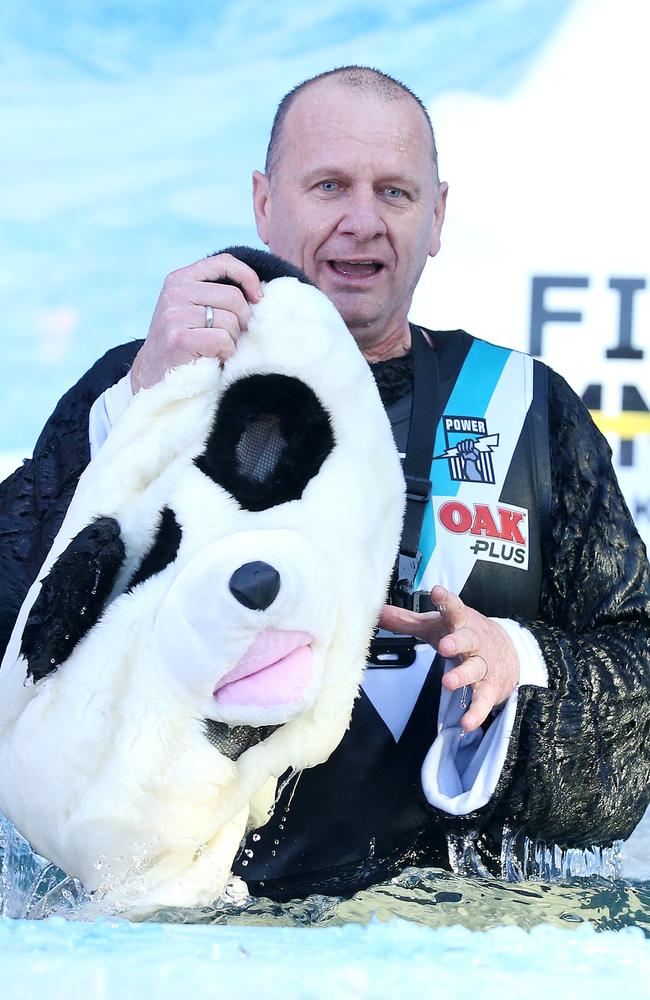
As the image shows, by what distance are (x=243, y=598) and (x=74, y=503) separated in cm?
23

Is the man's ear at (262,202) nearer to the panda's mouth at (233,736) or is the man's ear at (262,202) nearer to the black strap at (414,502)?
the black strap at (414,502)

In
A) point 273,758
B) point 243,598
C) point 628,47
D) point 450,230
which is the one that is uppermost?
point 628,47

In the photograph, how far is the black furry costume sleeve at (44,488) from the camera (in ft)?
3.88

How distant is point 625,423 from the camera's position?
2.36 metres

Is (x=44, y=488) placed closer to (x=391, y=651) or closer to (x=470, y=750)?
(x=391, y=651)

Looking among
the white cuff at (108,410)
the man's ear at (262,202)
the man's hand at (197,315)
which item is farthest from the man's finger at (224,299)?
the man's ear at (262,202)

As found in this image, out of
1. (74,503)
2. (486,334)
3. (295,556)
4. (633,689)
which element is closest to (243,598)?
(295,556)

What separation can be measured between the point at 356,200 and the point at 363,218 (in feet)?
0.09

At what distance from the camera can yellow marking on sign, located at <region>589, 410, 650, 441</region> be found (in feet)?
7.74

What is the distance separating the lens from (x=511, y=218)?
2.41 metres

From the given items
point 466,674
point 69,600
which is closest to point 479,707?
point 466,674

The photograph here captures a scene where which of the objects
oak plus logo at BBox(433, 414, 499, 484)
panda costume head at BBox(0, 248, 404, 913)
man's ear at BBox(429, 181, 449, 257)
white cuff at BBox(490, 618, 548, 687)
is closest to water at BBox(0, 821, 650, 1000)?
panda costume head at BBox(0, 248, 404, 913)

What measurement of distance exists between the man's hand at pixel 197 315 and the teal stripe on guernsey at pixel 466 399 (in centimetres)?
38

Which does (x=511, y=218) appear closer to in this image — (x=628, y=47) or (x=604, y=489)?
(x=628, y=47)
